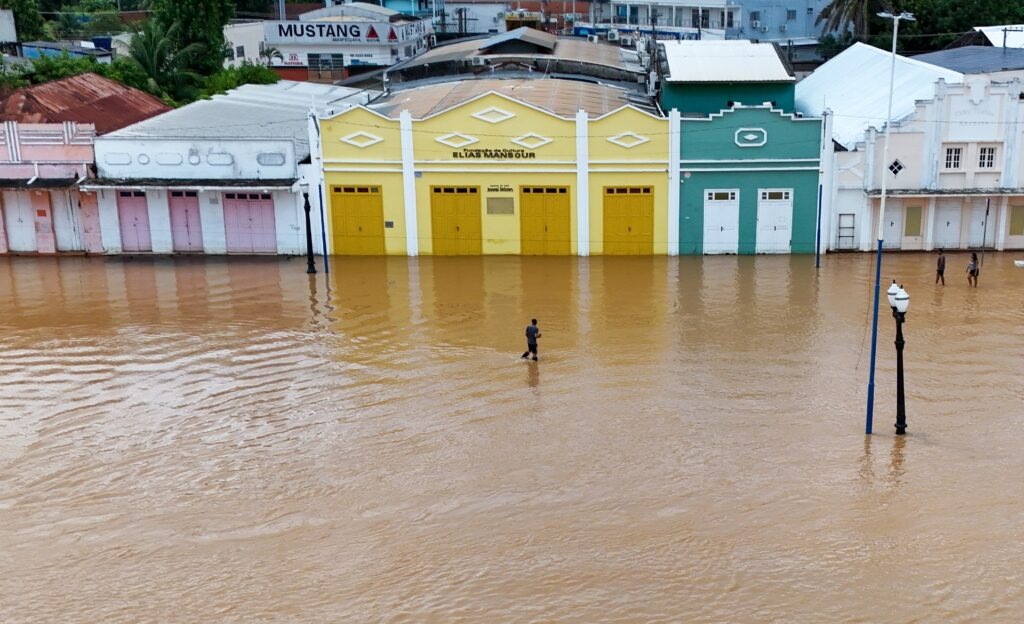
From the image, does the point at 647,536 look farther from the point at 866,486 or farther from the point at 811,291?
the point at 811,291

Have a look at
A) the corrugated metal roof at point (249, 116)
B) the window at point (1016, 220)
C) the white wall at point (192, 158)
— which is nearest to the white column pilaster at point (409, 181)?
the corrugated metal roof at point (249, 116)

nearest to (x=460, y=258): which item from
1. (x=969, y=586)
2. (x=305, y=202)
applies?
(x=305, y=202)

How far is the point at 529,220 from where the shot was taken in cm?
3547

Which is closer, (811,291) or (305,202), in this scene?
(811,291)

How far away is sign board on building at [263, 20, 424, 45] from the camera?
6506 centimetres

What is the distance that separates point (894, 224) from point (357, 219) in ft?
61.5

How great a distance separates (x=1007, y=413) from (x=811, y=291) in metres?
10.6

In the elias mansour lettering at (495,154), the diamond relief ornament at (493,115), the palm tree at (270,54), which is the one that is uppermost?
the palm tree at (270,54)

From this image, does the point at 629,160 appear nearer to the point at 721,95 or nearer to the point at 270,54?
the point at 721,95

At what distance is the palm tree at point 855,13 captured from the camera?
61750mm

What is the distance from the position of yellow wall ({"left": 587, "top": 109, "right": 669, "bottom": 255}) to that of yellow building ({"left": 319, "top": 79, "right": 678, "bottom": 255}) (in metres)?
0.03

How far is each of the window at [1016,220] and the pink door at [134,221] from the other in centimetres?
3039

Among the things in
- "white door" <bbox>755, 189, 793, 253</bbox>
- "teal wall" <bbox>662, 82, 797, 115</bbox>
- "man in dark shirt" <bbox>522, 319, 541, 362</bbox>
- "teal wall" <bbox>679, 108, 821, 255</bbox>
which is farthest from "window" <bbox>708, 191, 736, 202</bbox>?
"man in dark shirt" <bbox>522, 319, 541, 362</bbox>

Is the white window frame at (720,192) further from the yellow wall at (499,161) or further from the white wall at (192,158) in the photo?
the white wall at (192,158)
